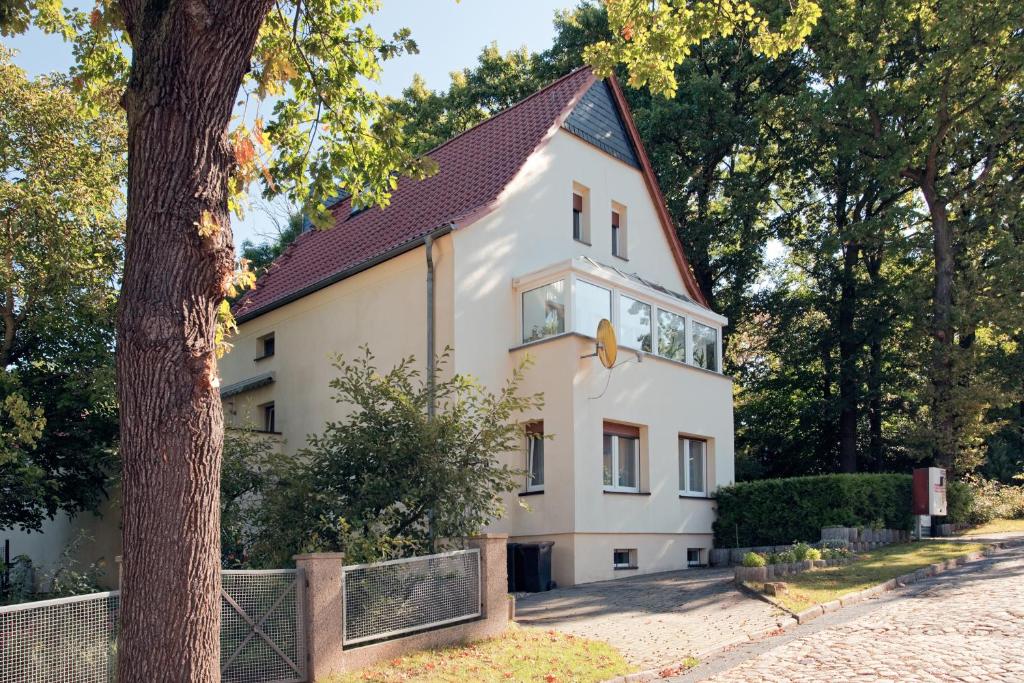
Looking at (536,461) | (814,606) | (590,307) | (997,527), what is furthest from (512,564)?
(997,527)

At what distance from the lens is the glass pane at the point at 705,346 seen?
22375mm

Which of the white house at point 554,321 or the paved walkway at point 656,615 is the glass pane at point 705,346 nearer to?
the white house at point 554,321

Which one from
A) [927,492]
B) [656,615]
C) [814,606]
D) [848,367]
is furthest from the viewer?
[848,367]

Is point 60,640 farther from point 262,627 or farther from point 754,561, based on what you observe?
point 754,561

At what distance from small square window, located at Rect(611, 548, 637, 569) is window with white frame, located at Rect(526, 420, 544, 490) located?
2055 millimetres

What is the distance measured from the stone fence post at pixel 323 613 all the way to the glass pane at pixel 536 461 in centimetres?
876

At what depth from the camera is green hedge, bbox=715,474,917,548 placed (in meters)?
19.7

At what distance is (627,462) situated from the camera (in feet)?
65.3

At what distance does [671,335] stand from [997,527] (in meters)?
10.2

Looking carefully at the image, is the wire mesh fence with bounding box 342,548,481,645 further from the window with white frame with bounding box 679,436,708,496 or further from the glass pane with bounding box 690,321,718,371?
the glass pane with bounding box 690,321,718,371

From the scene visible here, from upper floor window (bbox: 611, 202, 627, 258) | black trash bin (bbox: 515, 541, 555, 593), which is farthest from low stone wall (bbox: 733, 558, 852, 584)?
upper floor window (bbox: 611, 202, 627, 258)

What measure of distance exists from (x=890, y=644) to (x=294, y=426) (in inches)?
558

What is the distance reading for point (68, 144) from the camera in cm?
1872

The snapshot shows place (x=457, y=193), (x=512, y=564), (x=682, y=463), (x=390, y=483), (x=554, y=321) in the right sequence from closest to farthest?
(x=390, y=483), (x=512, y=564), (x=554, y=321), (x=457, y=193), (x=682, y=463)
